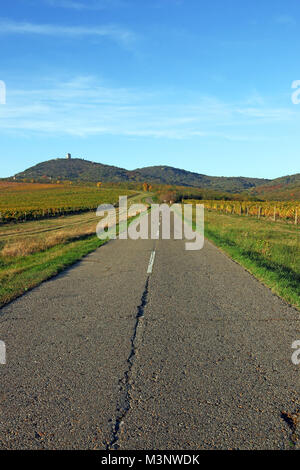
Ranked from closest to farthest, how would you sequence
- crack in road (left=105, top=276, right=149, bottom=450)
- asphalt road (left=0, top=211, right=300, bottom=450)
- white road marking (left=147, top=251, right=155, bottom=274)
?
1. crack in road (left=105, top=276, right=149, bottom=450)
2. asphalt road (left=0, top=211, right=300, bottom=450)
3. white road marking (left=147, top=251, right=155, bottom=274)

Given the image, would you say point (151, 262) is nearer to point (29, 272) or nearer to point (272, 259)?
point (29, 272)

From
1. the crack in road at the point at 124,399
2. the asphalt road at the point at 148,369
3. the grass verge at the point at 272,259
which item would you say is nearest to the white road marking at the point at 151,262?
the asphalt road at the point at 148,369

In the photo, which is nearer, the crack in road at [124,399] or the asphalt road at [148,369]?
the crack in road at [124,399]

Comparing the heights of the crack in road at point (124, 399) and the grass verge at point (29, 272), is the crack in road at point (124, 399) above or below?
above

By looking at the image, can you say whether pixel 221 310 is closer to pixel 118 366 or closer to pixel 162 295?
pixel 162 295

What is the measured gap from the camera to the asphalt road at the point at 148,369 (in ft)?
10.3

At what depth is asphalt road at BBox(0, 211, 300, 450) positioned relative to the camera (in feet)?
10.3

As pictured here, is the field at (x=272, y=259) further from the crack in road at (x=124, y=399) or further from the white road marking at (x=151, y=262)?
the crack in road at (x=124, y=399)

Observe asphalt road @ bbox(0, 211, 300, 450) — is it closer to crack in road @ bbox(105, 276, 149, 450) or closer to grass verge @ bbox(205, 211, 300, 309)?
crack in road @ bbox(105, 276, 149, 450)

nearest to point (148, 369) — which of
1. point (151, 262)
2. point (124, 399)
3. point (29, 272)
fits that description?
point (124, 399)

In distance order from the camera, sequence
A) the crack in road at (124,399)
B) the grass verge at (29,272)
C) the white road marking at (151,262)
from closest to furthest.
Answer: the crack in road at (124,399), the grass verge at (29,272), the white road marking at (151,262)

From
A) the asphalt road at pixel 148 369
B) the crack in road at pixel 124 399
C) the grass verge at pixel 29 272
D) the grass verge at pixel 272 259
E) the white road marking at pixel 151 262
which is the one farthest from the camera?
the white road marking at pixel 151 262

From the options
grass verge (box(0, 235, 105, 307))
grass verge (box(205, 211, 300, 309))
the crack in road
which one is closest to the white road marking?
grass verge (box(0, 235, 105, 307))

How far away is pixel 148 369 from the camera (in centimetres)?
432
